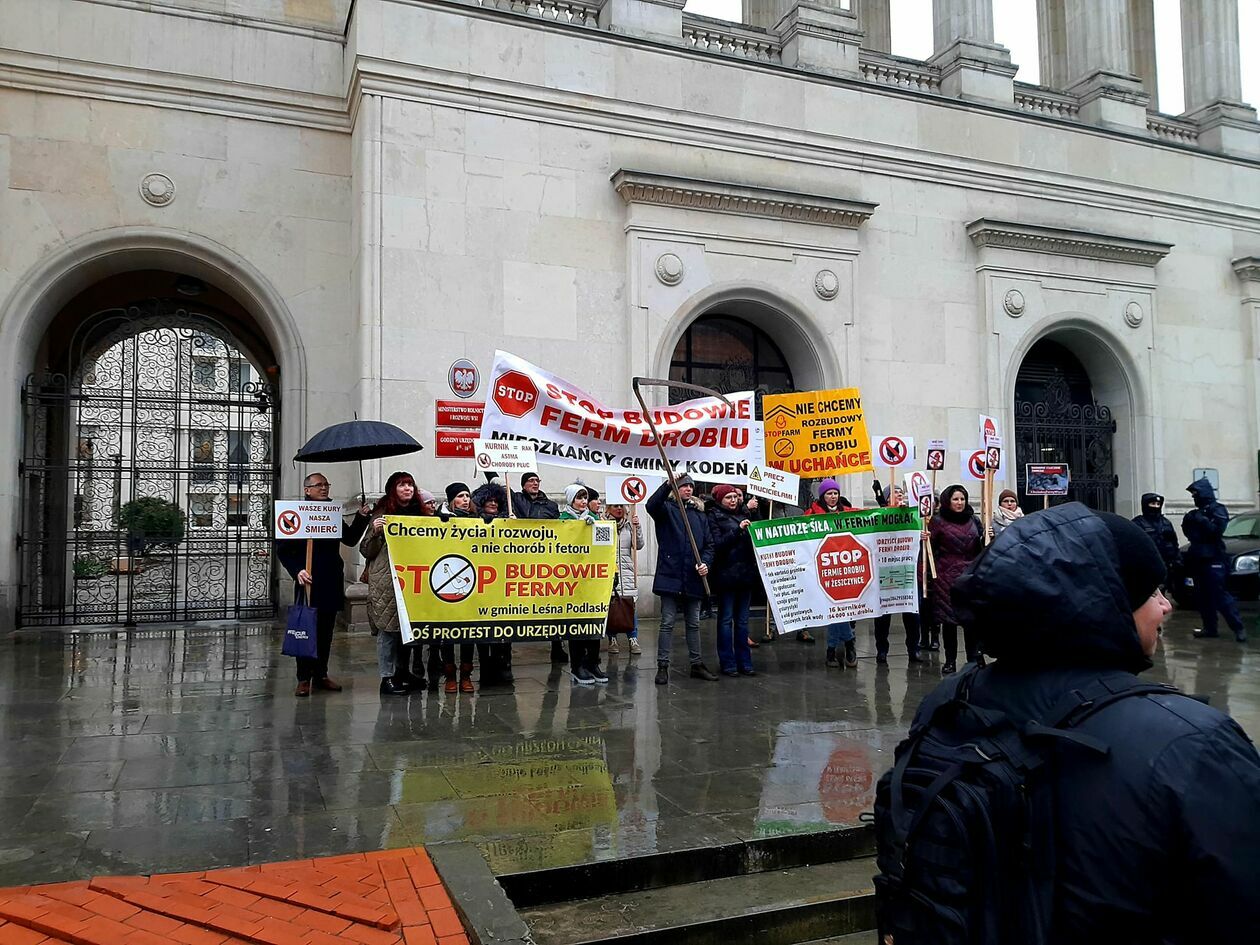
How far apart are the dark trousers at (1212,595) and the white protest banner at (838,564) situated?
4725mm

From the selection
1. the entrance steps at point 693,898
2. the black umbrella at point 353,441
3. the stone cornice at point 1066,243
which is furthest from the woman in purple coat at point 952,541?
the stone cornice at point 1066,243

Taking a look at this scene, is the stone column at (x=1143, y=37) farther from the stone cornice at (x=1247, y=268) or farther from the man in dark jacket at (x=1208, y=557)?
the man in dark jacket at (x=1208, y=557)

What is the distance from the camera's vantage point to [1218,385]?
19.2 meters

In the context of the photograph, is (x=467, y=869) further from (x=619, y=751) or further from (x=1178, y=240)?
(x=1178, y=240)

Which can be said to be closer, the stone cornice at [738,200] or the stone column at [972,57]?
the stone cornice at [738,200]

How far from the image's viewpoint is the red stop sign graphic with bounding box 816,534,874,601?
10.6 meters

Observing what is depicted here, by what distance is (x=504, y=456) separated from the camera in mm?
9430

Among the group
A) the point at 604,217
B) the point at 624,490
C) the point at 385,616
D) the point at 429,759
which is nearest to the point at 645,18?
the point at 604,217

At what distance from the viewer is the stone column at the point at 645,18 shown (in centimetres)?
1534

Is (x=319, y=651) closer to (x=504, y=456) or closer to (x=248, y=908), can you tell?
(x=504, y=456)

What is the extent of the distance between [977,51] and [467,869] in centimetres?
1768

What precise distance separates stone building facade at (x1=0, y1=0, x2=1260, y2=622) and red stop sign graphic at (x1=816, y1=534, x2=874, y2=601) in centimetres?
500

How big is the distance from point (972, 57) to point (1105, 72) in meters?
3.14

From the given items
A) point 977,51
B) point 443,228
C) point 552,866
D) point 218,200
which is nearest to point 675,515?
point 552,866
